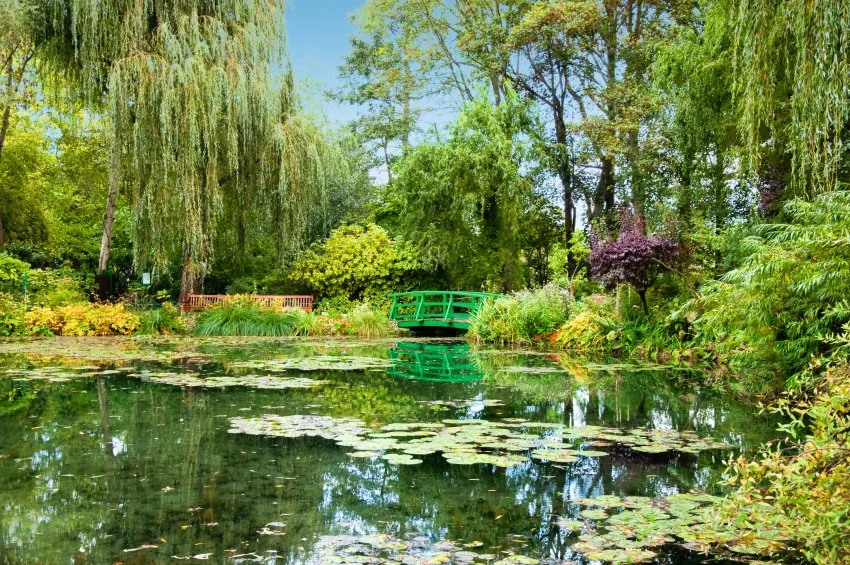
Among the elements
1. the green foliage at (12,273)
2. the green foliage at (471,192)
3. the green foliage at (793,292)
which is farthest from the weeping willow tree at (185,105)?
the green foliage at (793,292)

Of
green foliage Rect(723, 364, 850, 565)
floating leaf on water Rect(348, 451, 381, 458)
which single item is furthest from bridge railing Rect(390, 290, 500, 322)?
green foliage Rect(723, 364, 850, 565)

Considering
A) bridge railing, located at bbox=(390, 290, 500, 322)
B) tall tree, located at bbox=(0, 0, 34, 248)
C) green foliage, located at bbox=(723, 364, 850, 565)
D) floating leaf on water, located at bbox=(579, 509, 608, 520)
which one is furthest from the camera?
bridge railing, located at bbox=(390, 290, 500, 322)

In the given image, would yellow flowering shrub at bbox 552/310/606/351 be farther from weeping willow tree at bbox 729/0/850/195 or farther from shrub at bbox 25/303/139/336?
shrub at bbox 25/303/139/336

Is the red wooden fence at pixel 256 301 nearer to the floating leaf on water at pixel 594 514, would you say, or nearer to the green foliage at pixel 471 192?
the green foliage at pixel 471 192

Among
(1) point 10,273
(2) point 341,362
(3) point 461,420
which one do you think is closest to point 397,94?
(1) point 10,273

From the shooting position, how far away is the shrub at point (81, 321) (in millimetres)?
13477

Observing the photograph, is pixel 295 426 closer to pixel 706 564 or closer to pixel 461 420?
pixel 461 420

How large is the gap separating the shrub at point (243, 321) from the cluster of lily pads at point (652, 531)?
474 inches

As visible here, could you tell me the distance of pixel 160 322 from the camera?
47.3 feet

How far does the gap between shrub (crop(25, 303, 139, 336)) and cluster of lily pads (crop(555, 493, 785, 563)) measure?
40.2ft

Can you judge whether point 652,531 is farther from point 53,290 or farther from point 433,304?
point 53,290

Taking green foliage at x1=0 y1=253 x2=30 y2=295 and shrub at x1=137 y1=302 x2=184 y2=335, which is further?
green foliage at x1=0 y1=253 x2=30 y2=295

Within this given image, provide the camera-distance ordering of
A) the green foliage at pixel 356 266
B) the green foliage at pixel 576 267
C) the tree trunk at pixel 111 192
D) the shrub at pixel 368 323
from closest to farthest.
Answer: the tree trunk at pixel 111 192 < the shrub at pixel 368 323 < the green foliage at pixel 576 267 < the green foliage at pixel 356 266

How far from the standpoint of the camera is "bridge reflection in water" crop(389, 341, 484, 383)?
8664 millimetres
